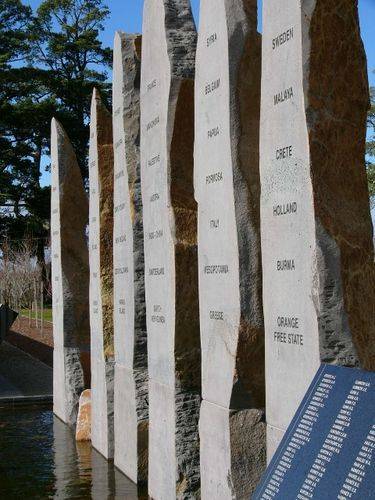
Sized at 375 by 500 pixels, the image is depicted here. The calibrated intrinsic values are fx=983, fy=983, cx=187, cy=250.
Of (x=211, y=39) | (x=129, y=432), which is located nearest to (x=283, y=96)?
(x=211, y=39)

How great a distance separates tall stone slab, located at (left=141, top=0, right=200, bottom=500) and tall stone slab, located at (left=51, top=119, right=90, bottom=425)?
4631 millimetres

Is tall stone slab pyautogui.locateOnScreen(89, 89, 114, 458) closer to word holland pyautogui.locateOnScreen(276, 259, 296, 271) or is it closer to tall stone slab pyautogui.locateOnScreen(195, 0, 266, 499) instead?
tall stone slab pyautogui.locateOnScreen(195, 0, 266, 499)

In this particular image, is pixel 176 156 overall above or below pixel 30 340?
above

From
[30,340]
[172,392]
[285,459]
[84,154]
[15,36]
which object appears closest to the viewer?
[285,459]

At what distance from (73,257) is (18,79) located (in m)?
25.6

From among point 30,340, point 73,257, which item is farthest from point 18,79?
point 73,257

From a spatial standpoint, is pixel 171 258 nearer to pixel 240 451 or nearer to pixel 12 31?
pixel 240 451

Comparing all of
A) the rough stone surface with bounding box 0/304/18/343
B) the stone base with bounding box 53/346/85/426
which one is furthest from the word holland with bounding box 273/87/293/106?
the rough stone surface with bounding box 0/304/18/343

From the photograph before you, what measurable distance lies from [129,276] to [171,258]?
68.5 inches

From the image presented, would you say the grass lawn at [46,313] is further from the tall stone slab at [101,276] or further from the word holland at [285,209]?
the word holland at [285,209]

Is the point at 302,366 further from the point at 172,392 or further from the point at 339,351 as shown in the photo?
the point at 172,392

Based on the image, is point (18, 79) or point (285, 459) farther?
point (18, 79)

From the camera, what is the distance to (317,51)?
5.66 metres

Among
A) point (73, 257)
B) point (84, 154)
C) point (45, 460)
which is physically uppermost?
point (84, 154)
